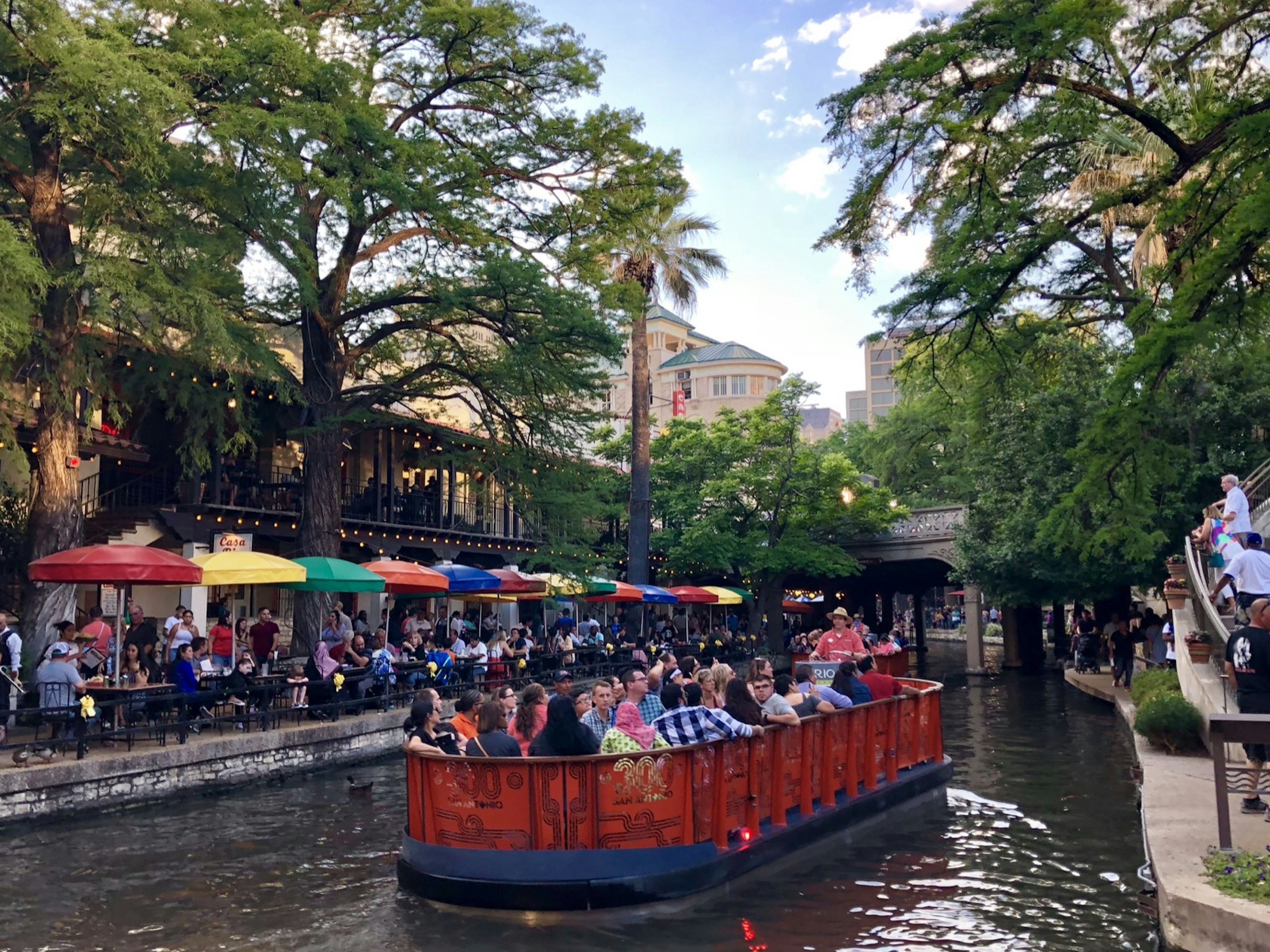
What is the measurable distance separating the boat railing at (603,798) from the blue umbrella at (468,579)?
48.0ft

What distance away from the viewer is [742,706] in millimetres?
10609

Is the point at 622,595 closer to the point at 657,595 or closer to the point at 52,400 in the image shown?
the point at 657,595

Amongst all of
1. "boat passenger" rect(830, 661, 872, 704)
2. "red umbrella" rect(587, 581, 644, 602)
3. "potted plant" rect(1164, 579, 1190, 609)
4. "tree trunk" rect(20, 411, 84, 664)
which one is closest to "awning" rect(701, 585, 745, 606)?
"red umbrella" rect(587, 581, 644, 602)

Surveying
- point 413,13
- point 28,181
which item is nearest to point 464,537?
point 413,13

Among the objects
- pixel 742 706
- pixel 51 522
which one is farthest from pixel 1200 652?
pixel 51 522

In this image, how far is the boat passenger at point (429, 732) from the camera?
1059cm

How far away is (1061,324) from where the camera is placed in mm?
25203

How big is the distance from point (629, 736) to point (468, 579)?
15945mm

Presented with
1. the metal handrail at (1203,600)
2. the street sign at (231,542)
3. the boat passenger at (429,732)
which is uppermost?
the street sign at (231,542)

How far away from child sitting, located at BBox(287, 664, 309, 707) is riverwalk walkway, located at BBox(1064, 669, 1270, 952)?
40.3 feet

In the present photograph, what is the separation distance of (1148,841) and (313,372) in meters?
20.2

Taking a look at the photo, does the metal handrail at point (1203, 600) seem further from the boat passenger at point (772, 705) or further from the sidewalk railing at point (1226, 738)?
the sidewalk railing at point (1226, 738)

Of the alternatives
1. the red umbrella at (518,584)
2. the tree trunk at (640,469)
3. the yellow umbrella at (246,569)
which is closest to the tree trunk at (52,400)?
the yellow umbrella at (246,569)

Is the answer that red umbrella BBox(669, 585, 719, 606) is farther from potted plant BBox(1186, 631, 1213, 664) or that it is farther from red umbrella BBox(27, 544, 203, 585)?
red umbrella BBox(27, 544, 203, 585)
